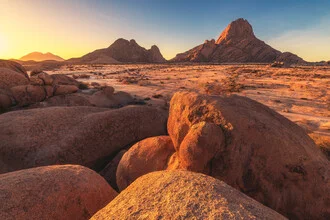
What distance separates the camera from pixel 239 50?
9294 centimetres

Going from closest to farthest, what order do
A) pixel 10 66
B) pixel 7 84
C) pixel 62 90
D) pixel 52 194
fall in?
1. pixel 52 194
2. pixel 7 84
3. pixel 62 90
4. pixel 10 66

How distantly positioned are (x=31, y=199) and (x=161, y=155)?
2161 millimetres

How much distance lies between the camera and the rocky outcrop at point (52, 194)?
9.64ft

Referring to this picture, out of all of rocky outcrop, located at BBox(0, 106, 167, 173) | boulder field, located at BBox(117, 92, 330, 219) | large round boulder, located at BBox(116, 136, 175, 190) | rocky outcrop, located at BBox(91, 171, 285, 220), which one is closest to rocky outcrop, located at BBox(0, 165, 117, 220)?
large round boulder, located at BBox(116, 136, 175, 190)

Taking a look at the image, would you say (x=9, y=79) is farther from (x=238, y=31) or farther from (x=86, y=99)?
(x=238, y=31)

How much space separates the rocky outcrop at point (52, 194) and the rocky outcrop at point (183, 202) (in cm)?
113

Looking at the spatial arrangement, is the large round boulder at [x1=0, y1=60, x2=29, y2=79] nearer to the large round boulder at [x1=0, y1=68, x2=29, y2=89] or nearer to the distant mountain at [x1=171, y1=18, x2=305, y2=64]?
the large round boulder at [x1=0, y1=68, x2=29, y2=89]

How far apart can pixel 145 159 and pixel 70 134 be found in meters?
2.83

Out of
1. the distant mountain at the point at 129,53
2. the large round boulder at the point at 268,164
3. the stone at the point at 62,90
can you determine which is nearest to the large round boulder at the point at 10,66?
the stone at the point at 62,90

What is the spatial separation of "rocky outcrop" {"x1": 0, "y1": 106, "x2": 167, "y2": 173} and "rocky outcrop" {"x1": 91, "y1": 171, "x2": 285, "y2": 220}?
4027 mm

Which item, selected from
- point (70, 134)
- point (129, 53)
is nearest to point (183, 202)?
point (70, 134)

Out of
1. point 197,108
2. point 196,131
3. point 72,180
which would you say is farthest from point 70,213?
point 197,108

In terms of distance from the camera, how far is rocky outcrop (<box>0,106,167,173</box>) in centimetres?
574

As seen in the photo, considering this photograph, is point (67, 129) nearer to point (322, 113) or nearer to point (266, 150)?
point (266, 150)
